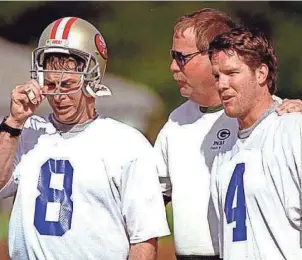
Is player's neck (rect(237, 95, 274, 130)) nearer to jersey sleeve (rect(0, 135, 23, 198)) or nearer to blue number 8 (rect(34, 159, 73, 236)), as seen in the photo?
blue number 8 (rect(34, 159, 73, 236))

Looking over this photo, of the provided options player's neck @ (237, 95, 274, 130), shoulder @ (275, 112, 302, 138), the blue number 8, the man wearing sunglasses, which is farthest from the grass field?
shoulder @ (275, 112, 302, 138)

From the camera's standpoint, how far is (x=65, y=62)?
13.7 feet

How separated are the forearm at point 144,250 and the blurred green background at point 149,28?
156 cm

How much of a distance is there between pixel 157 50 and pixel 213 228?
5.42 feet

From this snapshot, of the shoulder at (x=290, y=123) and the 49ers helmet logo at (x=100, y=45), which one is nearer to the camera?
the shoulder at (x=290, y=123)

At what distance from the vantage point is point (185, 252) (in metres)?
4.36

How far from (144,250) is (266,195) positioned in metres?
0.49

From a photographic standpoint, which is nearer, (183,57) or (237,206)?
(237,206)

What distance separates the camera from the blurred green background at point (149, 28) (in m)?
5.64

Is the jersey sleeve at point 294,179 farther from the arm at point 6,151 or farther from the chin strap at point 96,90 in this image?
the arm at point 6,151

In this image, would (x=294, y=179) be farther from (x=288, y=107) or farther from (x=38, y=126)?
(x=38, y=126)

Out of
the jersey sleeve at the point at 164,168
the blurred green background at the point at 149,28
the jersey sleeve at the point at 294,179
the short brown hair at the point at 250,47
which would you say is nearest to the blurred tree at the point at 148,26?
the blurred green background at the point at 149,28

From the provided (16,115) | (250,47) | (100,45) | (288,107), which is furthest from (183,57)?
(16,115)

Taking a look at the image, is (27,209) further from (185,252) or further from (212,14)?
(212,14)
